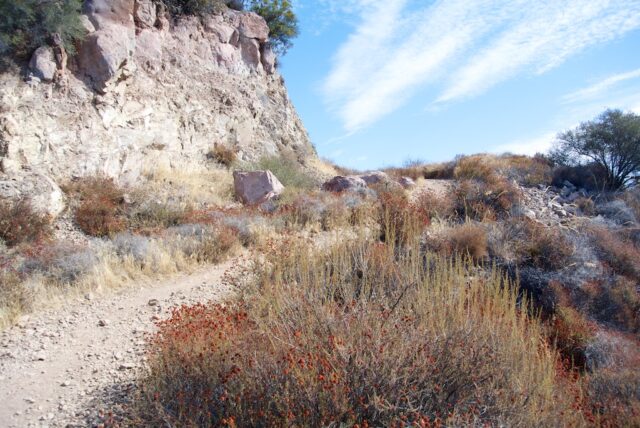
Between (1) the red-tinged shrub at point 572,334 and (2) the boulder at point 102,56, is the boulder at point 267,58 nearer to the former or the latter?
(2) the boulder at point 102,56

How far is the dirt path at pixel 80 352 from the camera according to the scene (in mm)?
4016

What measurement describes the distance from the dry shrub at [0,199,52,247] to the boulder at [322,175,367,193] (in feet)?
23.4

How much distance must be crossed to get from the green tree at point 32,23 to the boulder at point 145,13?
2859 millimetres

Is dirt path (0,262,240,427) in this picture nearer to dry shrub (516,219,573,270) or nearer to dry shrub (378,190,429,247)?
dry shrub (378,190,429,247)

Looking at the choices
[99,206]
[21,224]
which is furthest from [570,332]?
[21,224]

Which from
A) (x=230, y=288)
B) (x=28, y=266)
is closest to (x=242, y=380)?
(x=230, y=288)

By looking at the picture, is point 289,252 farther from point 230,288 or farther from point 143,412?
point 143,412

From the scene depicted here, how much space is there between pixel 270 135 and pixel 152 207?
851 centimetres

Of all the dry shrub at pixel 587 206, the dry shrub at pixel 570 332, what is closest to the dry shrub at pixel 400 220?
the dry shrub at pixel 570 332

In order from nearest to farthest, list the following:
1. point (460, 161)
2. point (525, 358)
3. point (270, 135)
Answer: point (525, 358) < point (270, 135) < point (460, 161)

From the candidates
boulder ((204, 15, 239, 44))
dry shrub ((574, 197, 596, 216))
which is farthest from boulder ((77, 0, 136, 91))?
dry shrub ((574, 197, 596, 216))

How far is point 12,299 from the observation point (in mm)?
5641

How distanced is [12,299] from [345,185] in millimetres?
8766

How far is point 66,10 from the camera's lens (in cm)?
1048
